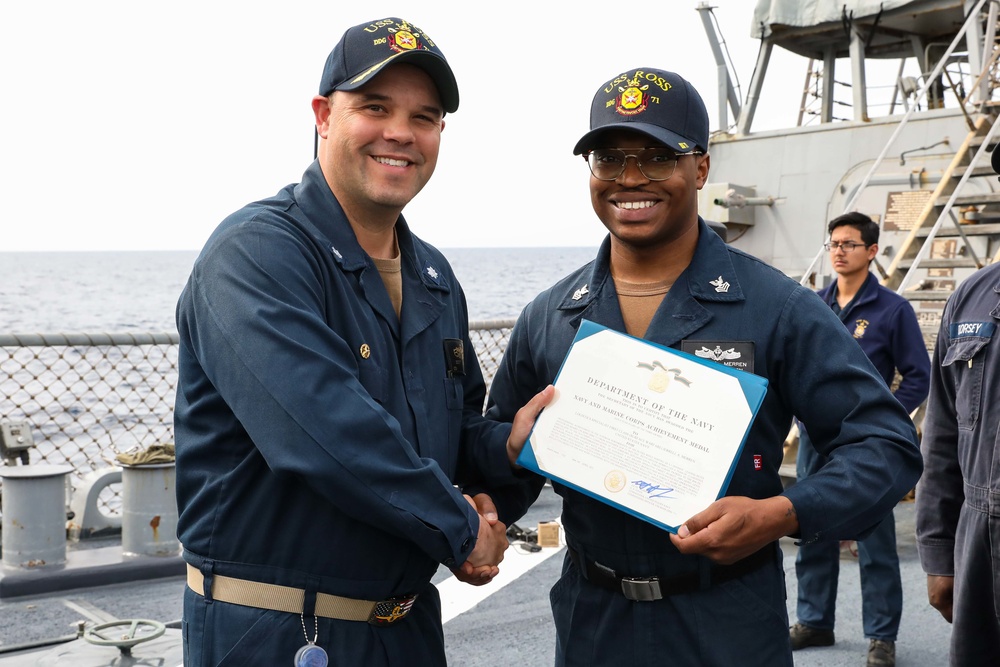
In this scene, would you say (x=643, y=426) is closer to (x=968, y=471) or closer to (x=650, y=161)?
(x=650, y=161)

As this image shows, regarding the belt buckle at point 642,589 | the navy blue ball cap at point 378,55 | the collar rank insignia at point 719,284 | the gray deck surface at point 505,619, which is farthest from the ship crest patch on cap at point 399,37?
the gray deck surface at point 505,619

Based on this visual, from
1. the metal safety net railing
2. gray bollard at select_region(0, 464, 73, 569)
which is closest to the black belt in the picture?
the metal safety net railing

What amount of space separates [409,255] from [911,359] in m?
4.04

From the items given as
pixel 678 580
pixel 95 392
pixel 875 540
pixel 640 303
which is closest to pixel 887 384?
pixel 875 540

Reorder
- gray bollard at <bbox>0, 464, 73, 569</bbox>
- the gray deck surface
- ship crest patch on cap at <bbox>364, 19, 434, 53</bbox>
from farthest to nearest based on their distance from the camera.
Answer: gray bollard at <bbox>0, 464, 73, 569</bbox>
the gray deck surface
ship crest patch on cap at <bbox>364, 19, 434, 53</bbox>

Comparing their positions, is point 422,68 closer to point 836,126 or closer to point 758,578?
point 758,578

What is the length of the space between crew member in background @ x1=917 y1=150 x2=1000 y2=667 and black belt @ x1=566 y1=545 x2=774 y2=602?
40.1 inches

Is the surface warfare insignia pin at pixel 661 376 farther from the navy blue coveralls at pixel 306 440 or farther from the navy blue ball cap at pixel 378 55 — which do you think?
the navy blue ball cap at pixel 378 55

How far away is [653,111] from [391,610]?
1.48 metres

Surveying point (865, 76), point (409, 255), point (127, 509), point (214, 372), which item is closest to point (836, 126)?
point (865, 76)

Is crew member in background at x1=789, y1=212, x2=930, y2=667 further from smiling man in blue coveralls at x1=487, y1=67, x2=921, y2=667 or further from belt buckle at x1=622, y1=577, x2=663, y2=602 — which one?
belt buckle at x1=622, y1=577, x2=663, y2=602

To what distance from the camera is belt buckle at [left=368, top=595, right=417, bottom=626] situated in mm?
2438
